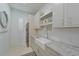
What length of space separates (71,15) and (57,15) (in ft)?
0.69

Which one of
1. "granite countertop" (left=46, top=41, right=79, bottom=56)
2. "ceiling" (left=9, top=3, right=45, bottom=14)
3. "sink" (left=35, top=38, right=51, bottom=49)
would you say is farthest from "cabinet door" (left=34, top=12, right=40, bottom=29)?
"granite countertop" (left=46, top=41, right=79, bottom=56)

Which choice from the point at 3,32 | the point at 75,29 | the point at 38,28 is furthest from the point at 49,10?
the point at 3,32

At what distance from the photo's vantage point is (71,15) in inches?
49.1

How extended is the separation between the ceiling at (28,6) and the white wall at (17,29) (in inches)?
2.4

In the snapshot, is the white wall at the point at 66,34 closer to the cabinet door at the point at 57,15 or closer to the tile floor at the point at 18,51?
the cabinet door at the point at 57,15

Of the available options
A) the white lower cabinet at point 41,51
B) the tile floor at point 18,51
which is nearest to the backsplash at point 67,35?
the white lower cabinet at point 41,51

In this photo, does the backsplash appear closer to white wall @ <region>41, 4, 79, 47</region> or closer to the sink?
white wall @ <region>41, 4, 79, 47</region>

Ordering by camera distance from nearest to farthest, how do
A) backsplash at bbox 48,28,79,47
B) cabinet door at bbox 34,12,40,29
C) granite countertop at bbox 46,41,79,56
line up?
granite countertop at bbox 46,41,79,56
backsplash at bbox 48,28,79,47
cabinet door at bbox 34,12,40,29

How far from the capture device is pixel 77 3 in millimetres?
1251

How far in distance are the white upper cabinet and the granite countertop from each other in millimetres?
285

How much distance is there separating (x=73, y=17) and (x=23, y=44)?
2.72 ft

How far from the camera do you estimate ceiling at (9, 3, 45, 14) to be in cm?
137

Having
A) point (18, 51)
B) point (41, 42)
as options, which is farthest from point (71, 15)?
point (18, 51)

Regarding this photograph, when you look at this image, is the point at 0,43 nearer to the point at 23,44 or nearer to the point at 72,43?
the point at 23,44
